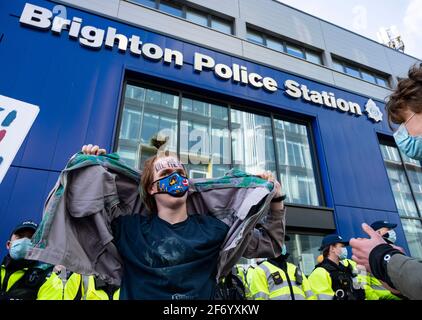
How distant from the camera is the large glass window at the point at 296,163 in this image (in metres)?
7.00

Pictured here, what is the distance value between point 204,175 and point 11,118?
12.7 feet

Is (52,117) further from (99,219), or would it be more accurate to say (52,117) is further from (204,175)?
(99,219)

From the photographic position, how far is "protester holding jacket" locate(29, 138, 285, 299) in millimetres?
1491

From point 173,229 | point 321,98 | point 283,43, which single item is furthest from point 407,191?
point 173,229

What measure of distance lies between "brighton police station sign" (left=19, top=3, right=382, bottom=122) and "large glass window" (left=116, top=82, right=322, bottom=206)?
0.83 metres

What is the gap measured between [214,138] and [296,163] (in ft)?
8.39

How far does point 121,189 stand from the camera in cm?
189

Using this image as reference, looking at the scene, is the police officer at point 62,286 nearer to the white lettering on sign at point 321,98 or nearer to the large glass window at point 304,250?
the large glass window at point 304,250

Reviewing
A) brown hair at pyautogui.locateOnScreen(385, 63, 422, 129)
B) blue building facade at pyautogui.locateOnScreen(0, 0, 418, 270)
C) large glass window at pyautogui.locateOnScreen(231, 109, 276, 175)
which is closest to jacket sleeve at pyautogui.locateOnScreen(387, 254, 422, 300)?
brown hair at pyautogui.locateOnScreen(385, 63, 422, 129)

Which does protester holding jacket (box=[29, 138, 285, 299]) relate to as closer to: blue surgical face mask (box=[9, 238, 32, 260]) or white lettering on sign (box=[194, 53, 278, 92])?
blue surgical face mask (box=[9, 238, 32, 260])

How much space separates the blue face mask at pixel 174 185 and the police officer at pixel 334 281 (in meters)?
3.20

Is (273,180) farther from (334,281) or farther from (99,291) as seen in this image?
(334,281)

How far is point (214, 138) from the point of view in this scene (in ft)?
21.8
